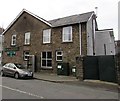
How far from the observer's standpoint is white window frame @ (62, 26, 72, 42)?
862 inches

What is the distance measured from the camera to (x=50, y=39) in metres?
23.5

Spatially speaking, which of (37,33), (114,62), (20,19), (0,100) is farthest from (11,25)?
(0,100)


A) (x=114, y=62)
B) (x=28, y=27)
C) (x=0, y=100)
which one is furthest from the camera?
(x=28, y=27)

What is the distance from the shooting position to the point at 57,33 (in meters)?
22.9

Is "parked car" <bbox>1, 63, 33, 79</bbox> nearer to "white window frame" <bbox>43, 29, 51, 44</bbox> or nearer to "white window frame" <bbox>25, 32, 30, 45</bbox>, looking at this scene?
"white window frame" <bbox>43, 29, 51, 44</bbox>

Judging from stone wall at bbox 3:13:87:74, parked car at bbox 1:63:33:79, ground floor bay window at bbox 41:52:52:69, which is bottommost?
parked car at bbox 1:63:33:79

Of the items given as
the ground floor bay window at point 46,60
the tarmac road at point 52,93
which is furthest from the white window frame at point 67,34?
the tarmac road at point 52,93

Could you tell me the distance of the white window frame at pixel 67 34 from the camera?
21891 mm

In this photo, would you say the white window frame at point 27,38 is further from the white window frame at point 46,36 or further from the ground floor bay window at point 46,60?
the ground floor bay window at point 46,60

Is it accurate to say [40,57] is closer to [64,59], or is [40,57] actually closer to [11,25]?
[64,59]

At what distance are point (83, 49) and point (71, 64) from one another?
1.98m

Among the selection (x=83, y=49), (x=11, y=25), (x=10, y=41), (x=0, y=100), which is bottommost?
(x=0, y=100)

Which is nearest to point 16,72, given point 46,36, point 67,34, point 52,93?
point 46,36

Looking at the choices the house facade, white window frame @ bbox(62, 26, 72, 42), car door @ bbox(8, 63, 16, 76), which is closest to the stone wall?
white window frame @ bbox(62, 26, 72, 42)
